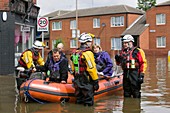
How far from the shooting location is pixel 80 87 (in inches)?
397

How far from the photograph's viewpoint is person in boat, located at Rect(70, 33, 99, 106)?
9.95m

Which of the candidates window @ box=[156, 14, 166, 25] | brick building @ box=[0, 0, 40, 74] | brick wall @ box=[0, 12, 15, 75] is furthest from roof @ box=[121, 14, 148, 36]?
brick wall @ box=[0, 12, 15, 75]

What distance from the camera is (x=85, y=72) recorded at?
10.1m

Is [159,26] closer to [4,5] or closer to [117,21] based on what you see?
[117,21]

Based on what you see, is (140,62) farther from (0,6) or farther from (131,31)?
(131,31)

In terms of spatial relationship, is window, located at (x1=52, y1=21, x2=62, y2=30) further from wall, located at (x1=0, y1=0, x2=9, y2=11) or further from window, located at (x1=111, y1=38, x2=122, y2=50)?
wall, located at (x1=0, y1=0, x2=9, y2=11)

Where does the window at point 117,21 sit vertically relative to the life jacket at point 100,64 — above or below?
above

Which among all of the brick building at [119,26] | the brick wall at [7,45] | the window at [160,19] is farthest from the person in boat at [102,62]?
the window at [160,19]

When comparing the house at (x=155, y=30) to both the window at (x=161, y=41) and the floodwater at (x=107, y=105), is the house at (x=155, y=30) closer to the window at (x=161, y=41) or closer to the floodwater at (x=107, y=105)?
the window at (x=161, y=41)

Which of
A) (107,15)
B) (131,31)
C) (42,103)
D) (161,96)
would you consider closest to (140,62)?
(161,96)

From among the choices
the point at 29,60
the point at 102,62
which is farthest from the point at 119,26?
the point at 29,60

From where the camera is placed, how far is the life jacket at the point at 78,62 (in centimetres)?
1011

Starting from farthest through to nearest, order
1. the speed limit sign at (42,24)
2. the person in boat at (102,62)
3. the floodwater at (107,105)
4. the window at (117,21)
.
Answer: the window at (117,21) → the speed limit sign at (42,24) → the person in boat at (102,62) → the floodwater at (107,105)

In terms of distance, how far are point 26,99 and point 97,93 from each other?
2.03 meters
